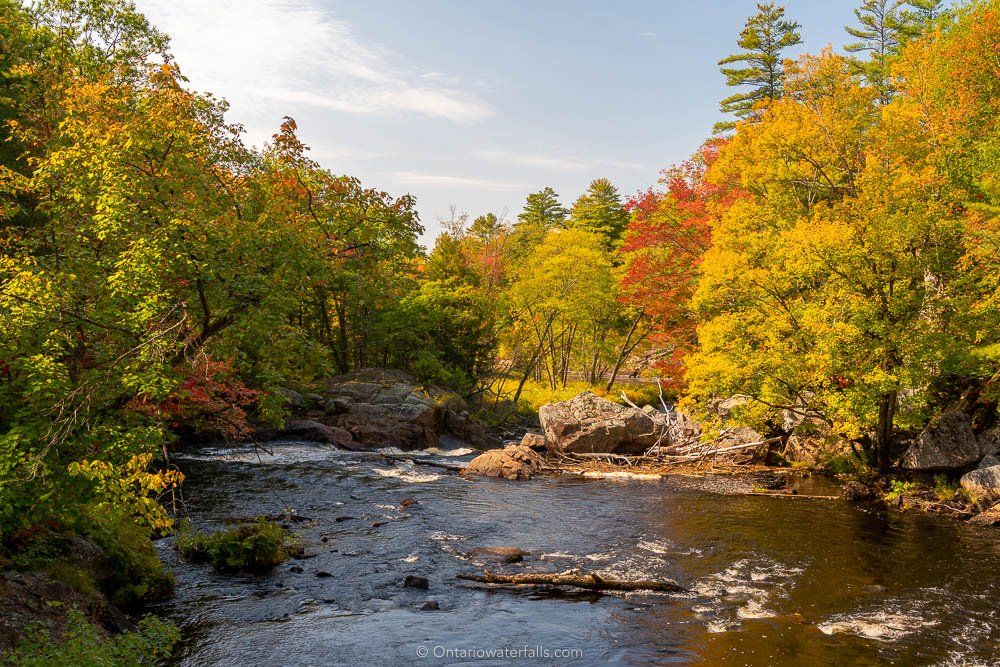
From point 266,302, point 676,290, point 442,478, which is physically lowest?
point 442,478

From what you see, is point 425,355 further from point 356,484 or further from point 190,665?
point 190,665

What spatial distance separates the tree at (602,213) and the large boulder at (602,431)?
36252mm

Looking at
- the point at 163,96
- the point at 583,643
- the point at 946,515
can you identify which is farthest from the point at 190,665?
the point at 946,515

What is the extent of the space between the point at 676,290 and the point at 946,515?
1814 centimetres

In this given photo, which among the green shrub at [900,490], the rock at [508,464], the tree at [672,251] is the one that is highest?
the tree at [672,251]

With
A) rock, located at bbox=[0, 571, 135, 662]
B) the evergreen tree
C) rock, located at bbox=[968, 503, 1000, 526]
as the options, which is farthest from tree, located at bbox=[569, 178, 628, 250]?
rock, located at bbox=[0, 571, 135, 662]

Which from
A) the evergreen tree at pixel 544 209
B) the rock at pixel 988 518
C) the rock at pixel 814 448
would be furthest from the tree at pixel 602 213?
the rock at pixel 988 518

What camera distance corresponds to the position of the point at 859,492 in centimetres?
1961

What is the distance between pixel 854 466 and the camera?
72.9 ft

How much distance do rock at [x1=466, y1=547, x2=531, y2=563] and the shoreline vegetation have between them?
415 centimetres

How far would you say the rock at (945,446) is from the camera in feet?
62.7

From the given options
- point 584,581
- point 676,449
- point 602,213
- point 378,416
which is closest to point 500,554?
point 584,581

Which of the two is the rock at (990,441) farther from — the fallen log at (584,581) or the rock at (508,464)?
the rock at (508,464)

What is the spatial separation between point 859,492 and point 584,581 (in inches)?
462
